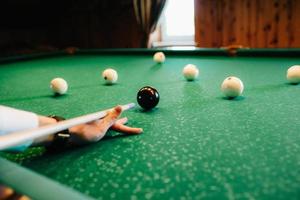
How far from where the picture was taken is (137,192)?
0.69m

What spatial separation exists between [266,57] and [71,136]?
2.57m

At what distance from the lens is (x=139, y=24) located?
616cm

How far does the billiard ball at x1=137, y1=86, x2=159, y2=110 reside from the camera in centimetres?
141

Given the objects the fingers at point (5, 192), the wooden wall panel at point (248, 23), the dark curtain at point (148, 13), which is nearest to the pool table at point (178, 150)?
the fingers at point (5, 192)

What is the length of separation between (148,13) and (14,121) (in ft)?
17.2

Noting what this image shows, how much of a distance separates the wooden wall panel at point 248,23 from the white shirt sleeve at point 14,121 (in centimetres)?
495

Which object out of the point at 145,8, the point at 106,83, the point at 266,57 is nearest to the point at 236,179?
the point at 106,83

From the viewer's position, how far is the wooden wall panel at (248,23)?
198 inches

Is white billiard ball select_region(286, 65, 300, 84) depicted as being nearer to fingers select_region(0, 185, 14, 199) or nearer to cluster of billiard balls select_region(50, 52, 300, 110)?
cluster of billiard balls select_region(50, 52, 300, 110)

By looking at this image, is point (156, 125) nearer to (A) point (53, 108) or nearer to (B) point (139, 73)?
(A) point (53, 108)

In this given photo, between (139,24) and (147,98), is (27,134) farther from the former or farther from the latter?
(139,24)

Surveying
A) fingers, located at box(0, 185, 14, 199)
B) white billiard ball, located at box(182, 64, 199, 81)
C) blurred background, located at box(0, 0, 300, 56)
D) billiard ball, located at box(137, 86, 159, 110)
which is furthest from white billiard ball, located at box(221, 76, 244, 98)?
blurred background, located at box(0, 0, 300, 56)

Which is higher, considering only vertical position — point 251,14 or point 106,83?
point 251,14

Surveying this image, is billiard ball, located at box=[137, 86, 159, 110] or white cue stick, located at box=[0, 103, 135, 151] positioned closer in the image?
white cue stick, located at box=[0, 103, 135, 151]
